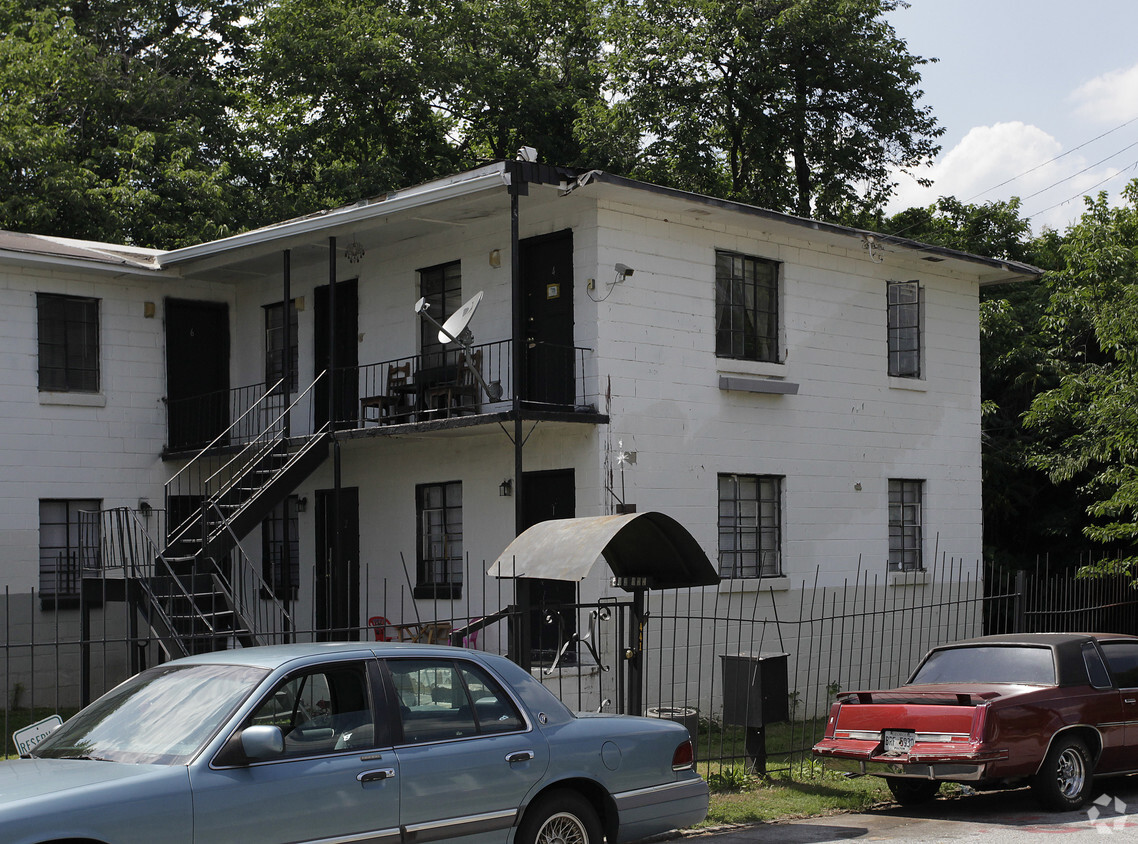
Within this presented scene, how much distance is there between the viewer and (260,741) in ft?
20.0

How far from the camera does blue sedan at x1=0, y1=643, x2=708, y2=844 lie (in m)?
5.89

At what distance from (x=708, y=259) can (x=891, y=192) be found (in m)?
15.1

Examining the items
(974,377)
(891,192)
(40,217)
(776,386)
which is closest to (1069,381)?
(974,377)

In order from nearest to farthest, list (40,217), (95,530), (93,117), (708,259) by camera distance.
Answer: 1. (708,259)
2. (95,530)
3. (40,217)
4. (93,117)

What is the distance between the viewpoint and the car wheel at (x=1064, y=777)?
9906 millimetres

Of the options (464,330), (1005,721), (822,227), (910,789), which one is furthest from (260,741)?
(822,227)

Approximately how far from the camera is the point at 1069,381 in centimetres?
1992

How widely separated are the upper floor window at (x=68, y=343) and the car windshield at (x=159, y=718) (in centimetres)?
1258

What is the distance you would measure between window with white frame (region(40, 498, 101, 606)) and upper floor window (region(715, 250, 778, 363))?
9228 mm

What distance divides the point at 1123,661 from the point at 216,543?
1012 cm

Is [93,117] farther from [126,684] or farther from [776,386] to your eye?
[126,684]

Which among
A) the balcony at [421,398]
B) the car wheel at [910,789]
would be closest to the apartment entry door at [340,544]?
the balcony at [421,398]

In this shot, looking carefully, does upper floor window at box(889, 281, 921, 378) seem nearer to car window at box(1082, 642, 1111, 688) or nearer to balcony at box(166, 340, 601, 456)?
balcony at box(166, 340, 601, 456)

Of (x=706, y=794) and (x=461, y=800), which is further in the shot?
(x=706, y=794)
